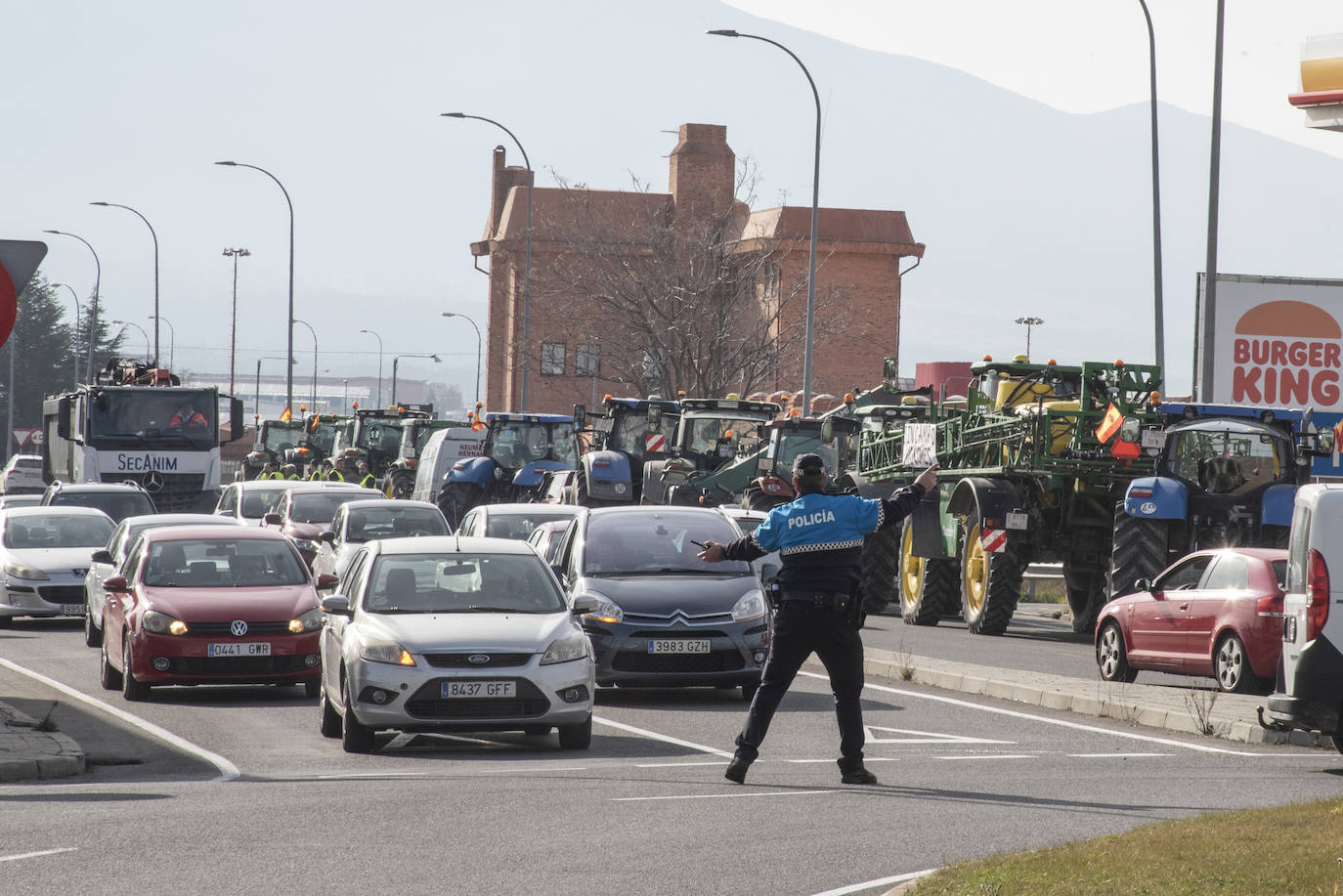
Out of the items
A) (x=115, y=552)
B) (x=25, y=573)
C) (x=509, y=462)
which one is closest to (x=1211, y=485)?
(x=115, y=552)

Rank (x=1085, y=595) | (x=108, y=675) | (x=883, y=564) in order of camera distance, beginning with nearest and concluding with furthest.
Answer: (x=108, y=675)
(x=1085, y=595)
(x=883, y=564)

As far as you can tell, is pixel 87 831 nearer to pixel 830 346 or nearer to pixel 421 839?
pixel 421 839

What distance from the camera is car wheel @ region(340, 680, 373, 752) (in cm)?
1275

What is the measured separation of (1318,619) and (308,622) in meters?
7.91

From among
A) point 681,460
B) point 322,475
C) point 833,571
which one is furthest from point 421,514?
point 322,475

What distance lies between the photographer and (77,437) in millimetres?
36156

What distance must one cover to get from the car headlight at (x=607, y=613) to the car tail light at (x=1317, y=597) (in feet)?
18.3

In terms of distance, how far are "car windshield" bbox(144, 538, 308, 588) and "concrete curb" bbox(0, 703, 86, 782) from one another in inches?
152

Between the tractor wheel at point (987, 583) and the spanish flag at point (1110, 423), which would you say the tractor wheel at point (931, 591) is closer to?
the tractor wheel at point (987, 583)

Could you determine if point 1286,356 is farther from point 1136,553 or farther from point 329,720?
point 329,720

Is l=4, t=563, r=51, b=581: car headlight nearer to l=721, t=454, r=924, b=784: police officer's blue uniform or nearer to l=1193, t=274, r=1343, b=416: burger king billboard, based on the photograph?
l=721, t=454, r=924, b=784: police officer's blue uniform

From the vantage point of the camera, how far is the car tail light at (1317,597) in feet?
38.1

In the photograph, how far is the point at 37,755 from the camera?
38.9 feet

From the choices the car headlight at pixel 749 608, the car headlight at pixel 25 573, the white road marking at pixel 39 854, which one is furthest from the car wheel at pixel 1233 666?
the car headlight at pixel 25 573
